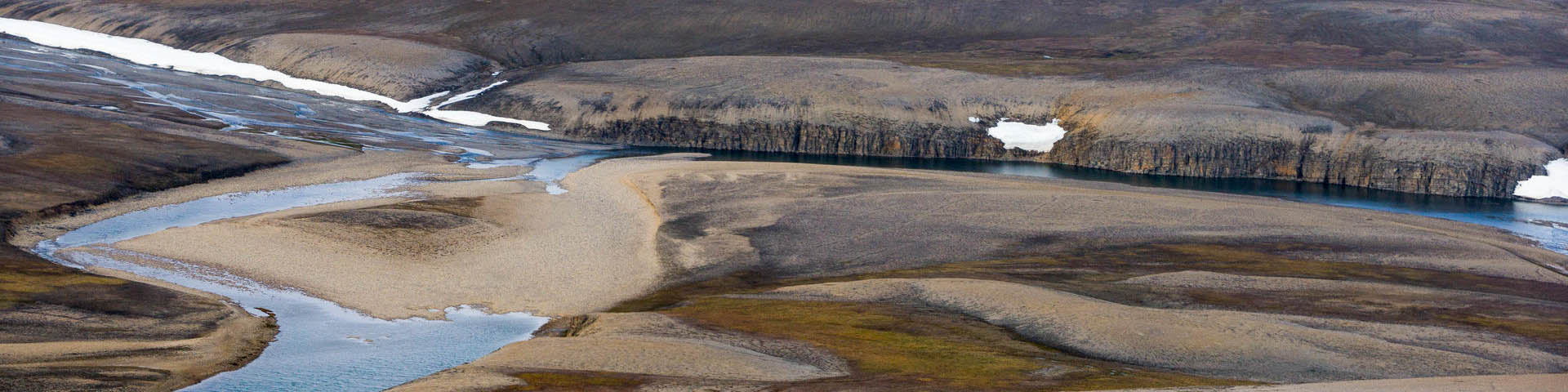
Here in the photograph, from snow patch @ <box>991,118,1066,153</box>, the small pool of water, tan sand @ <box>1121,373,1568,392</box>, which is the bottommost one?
the small pool of water

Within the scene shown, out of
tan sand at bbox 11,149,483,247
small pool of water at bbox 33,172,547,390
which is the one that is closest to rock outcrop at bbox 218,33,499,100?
tan sand at bbox 11,149,483,247

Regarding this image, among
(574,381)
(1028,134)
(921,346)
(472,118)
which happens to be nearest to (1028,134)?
(1028,134)

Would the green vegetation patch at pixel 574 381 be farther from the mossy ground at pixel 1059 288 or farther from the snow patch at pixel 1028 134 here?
the snow patch at pixel 1028 134

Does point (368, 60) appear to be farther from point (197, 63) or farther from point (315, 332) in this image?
point (315, 332)

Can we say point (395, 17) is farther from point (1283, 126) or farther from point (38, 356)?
point (38, 356)

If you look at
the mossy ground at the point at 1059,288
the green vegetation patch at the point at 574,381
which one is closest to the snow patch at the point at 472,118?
the mossy ground at the point at 1059,288

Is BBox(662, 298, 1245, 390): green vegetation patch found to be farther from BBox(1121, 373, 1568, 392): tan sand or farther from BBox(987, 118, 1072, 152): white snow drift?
BBox(987, 118, 1072, 152): white snow drift
